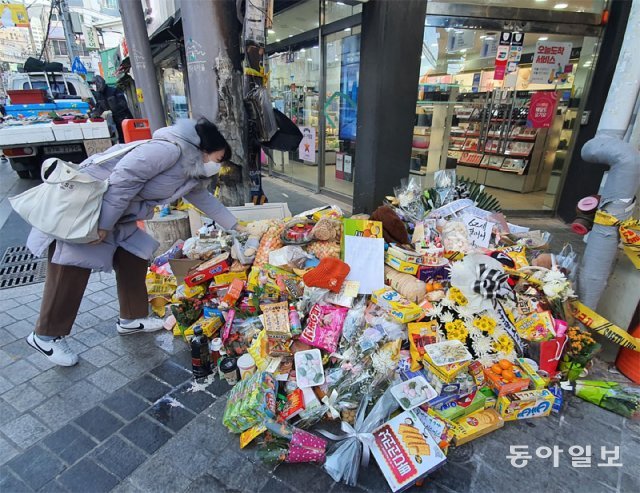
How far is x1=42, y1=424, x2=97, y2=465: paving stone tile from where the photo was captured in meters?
1.93

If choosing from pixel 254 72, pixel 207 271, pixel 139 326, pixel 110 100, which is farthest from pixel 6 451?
pixel 110 100

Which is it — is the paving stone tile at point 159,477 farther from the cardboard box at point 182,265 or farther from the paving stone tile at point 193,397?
the cardboard box at point 182,265

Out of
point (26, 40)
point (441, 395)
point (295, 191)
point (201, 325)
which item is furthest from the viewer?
point (26, 40)

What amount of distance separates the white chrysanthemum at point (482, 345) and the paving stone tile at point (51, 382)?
9.14 feet

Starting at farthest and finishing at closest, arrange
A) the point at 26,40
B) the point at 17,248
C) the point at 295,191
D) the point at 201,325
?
1. the point at 26,40
2. the point at 295,191
3. the point at 17,248
4. the point at 201,325

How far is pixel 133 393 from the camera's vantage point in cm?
237

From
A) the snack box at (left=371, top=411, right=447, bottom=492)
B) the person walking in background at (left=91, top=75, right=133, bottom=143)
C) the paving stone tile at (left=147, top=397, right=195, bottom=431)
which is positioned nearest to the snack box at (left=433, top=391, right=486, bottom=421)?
the snack box at (left=371, top=411, right=447, bottom=492)

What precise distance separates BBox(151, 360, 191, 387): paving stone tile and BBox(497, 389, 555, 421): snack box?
209 cm

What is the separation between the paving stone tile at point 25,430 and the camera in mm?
2016

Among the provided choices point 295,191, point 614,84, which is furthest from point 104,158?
point 295,191

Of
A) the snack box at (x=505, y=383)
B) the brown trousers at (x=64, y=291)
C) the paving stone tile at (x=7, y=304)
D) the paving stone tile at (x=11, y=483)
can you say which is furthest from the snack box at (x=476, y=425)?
the paving stone tile at (x=7, y=304)

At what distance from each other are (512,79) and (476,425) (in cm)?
563

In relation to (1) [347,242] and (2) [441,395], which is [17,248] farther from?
(2) [441,395]

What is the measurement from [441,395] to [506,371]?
0.46m
